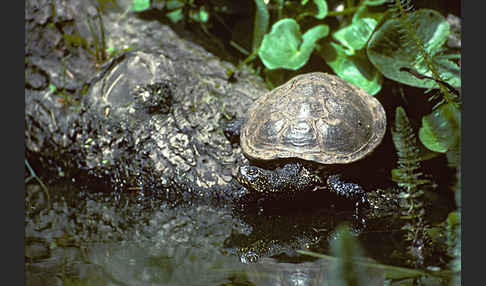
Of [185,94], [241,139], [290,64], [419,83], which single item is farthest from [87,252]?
[419,83]

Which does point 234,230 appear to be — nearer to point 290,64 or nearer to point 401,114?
point 401,114

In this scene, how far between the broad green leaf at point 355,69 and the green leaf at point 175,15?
170 cm

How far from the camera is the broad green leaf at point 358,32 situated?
4.30m

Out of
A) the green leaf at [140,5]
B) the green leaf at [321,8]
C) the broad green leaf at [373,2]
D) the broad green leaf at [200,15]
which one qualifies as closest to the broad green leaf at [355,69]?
the green leaf at [321,8]

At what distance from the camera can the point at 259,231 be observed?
10.5 feet

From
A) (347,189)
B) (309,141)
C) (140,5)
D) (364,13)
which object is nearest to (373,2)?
(364,13)

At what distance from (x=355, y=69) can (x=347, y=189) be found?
4.55 ft

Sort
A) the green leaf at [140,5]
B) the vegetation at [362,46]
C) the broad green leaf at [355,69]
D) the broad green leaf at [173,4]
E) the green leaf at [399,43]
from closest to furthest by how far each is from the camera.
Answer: the vegetation at [362,46]
the green leaf at [399,43]
the broad green leaf at [355,69]
the green leaf at [140,5]
the broad green leaf at [173,4]

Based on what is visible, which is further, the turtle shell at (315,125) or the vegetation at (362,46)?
the vegetation at (362,46)

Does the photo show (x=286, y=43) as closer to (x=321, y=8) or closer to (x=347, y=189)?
(x=321, y=8)

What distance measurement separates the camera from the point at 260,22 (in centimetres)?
479

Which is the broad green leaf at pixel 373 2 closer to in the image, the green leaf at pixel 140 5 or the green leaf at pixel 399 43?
the green leaf at pixel 399 43

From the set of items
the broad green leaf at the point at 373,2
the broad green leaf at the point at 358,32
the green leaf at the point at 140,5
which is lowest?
the green leaf at the point at 140,5

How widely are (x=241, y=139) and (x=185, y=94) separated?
33.7 inches
